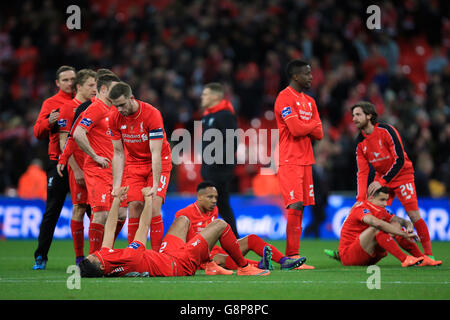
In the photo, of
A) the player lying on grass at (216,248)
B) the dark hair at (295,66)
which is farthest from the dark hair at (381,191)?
the dark hair at (295,66)

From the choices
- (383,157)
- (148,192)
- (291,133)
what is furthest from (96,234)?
(383,157)

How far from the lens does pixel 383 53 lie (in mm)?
19656

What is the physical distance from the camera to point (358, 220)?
29.4ft

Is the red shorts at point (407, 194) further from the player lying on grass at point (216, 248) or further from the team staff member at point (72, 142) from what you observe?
the team staff member at point (72, 142)

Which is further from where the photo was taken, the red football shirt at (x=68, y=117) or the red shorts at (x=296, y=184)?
the red football shirt at (x=68, y=117)

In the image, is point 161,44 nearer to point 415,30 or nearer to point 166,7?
point 166,7

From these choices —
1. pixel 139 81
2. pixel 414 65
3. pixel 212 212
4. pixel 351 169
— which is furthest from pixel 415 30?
pixel 212 212

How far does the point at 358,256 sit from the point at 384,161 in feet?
4.29

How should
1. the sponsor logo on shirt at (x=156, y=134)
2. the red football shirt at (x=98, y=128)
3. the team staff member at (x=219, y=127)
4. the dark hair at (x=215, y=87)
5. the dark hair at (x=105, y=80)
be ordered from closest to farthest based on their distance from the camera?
the sponsor logo on shirt at (x=156, y=134) < the red football shirt at (x=98, y=128) < the dark hair at (x=105, y=80) < the team staff member at (x=219, y=127) < the dark hair at (x=215, y=87)

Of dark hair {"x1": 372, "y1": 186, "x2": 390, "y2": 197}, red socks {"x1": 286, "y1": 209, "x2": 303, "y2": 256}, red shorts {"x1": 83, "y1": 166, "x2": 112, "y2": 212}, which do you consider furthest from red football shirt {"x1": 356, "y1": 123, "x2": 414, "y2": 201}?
red shorts {"x1": 83, "y1": 166, "x2": 112, "y2": 212}

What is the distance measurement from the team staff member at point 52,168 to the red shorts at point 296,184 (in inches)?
106

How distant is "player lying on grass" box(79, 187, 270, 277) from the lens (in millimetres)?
7023

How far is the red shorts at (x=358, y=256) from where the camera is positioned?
868cm

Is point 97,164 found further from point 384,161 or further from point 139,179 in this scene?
point 384,161
